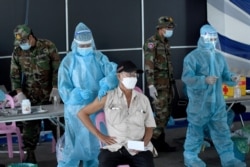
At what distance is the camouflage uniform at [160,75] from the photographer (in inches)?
200

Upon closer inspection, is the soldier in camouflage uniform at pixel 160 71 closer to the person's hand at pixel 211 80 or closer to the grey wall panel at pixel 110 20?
the person's hand at pixel 211 80

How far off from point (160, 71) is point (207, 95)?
3.18 feet

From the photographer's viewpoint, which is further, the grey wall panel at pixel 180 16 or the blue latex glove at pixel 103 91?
the grey wall panel at pixel 180 16

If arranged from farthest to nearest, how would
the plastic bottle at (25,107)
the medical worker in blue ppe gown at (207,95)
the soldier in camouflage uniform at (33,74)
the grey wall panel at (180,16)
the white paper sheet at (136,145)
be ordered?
the grey wall panel at (180,16), the soldier in camouflage uniform at (33,74), the medical worker in blue ppe gown at (207,95), the plastic bottle at (25,107), the white paper sheet at (136,145)

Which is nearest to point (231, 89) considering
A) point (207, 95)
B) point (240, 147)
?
point (240, 147)

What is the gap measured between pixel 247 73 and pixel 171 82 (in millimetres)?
1982

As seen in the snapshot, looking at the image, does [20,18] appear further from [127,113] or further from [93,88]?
[127,113]

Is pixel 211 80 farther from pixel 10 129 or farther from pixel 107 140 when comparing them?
pixel 10 129

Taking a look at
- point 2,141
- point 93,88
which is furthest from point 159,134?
point 2,141

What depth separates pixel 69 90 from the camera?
3850 mm

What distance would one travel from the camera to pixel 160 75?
5.20m

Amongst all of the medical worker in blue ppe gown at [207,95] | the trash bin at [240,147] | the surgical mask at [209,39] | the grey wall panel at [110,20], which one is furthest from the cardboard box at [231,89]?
the grey wall panel at [110,20]

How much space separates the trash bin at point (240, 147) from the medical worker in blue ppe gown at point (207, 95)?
0.24m

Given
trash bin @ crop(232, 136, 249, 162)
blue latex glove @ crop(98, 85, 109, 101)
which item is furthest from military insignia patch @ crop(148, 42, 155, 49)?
blue latex glove @ crop(98, 85, 109, 101)
